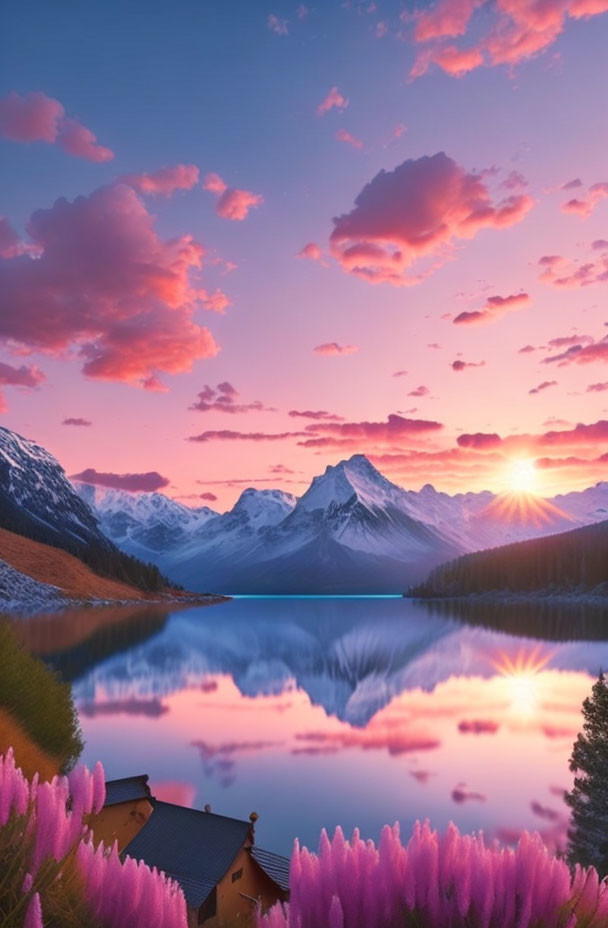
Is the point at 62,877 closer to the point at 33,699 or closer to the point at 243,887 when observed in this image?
the point at 243,887

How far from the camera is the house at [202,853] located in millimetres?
21172

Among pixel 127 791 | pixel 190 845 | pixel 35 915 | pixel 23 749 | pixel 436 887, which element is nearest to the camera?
pixel 35 915

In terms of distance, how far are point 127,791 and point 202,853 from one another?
5297mm

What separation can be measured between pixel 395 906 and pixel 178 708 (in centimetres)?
10078

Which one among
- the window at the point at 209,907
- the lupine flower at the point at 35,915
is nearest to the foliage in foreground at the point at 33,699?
the window at the point at 209,907

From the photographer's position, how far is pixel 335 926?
2324 mm

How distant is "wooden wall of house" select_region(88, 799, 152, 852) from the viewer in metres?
24.9

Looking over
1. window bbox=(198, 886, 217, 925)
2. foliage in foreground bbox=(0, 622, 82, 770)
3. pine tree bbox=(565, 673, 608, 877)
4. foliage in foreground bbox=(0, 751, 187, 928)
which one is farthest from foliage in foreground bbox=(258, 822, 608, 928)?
pine tree bbox=(565, 673, 608, 877)

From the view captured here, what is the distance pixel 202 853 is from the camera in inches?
893

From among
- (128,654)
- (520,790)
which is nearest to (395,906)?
(520,790)

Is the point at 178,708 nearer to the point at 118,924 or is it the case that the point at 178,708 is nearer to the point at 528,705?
the point at 528,705

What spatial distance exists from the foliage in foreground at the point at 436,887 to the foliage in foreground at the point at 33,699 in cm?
2376

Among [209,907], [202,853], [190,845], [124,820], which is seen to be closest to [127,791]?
[124,820]

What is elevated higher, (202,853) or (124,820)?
(202,853)
